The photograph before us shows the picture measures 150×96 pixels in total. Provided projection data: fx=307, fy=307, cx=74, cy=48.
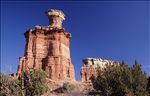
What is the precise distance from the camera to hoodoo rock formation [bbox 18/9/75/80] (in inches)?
2306

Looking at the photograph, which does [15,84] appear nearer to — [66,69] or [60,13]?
[66,69]

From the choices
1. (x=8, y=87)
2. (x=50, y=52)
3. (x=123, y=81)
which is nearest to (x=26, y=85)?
(x=8, y=87)

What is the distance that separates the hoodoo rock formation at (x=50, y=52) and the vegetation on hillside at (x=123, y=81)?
27.0 meters

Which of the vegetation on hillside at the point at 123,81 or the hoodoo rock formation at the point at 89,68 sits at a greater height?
the hoodoo rock formation at the point at 89,68

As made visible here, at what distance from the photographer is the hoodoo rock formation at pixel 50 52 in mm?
58572

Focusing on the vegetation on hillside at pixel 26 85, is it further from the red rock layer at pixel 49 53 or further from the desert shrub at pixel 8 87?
the red rock layer at pixel 49 53

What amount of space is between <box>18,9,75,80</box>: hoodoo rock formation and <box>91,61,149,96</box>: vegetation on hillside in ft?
88.5

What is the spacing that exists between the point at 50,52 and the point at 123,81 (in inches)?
1298

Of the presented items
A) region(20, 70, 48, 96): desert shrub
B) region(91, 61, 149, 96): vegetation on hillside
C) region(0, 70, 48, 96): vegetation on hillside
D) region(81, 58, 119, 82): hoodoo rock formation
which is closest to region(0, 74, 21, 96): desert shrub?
region(0, 70, 48, 96): vegetation on hillside

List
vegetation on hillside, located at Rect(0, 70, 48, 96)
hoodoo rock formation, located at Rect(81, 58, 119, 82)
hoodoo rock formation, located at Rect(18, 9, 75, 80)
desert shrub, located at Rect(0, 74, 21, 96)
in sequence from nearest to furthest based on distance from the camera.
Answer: desert shrub, located at Rect(0, 74, 21, 96) < vegetation on hillside, located at Rect(0, 70, 48, 96) < hoodoo rock formation, located at Rect(18, 9, 75, 80) < hoodoo rock formation, located at Rect(81, 58, 119, 82)

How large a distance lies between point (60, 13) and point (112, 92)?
132 ft

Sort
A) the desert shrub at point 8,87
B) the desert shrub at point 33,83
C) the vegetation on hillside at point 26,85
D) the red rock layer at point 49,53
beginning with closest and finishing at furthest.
Result: the desert shrub at point 8,87, the vegetation on hillside at point 26,85, the desert shrub at point 33,83, the red rock layer at point 49,53

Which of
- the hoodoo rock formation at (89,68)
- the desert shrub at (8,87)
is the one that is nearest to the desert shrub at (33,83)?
the desert shrub at (8,87)

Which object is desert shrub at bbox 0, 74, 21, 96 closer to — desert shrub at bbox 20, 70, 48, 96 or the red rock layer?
desert shrub at bbox 20, 70, 48, 96
